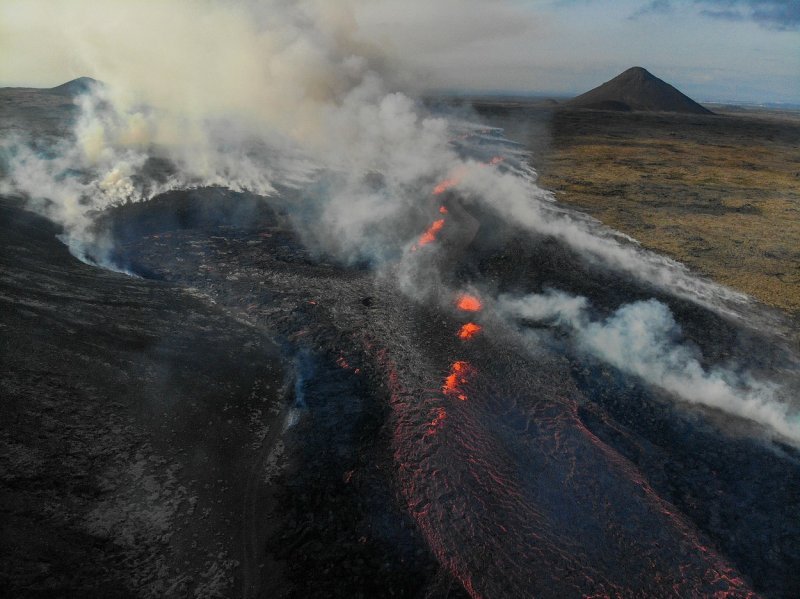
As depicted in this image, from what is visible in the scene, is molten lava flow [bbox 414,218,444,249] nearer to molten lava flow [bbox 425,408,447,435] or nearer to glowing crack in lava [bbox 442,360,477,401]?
glowing crack in lava [bbox 442,360,477,401]

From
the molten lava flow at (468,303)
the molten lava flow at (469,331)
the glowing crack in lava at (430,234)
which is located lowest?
the molten lava flow at (469,331)

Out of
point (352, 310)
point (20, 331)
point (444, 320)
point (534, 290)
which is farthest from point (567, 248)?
point (20, 331)

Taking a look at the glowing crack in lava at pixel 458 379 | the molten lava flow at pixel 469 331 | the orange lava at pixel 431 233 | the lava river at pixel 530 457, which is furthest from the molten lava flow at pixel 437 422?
the orange lava at pixel 431 233

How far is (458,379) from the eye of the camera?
35.0 ft

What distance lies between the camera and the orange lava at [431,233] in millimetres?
19070

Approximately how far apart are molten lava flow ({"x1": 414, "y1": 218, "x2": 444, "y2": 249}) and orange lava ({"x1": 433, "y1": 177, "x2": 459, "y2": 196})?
5.71 m

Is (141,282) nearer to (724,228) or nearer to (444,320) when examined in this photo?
(444,320)

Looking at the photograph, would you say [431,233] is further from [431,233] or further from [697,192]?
[697,192]

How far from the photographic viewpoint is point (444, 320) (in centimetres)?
1326

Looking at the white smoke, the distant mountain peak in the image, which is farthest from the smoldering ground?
the distant mountain peak

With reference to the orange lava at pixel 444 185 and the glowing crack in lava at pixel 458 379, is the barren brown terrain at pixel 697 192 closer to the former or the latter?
the orange lava at pixel 444 185

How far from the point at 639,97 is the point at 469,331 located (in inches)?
4918

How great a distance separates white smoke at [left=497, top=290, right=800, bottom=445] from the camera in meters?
10.2

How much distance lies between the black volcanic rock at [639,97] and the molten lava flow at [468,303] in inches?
4276
